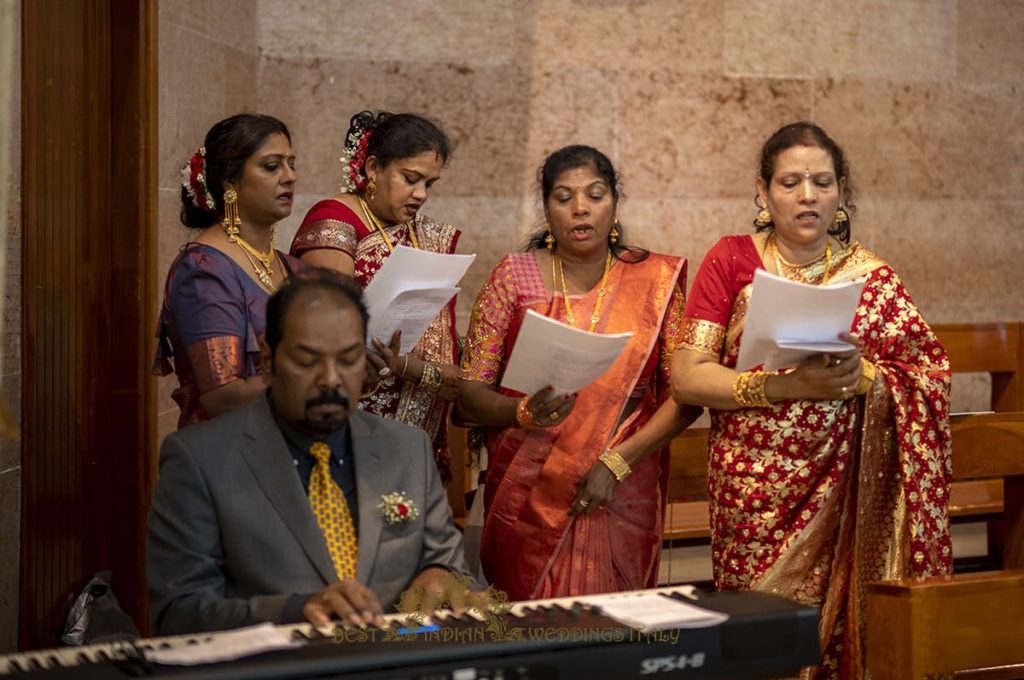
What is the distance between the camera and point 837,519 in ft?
11.1

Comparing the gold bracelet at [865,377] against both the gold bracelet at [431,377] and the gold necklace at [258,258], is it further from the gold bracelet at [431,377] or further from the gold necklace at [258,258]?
the gold necklace at [258,258]

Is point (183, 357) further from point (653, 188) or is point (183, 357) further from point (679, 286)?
point (653, 188)

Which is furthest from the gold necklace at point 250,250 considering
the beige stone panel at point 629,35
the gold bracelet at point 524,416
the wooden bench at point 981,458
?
the beige stone panel at point 629,35

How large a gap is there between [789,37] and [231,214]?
3.55 meters

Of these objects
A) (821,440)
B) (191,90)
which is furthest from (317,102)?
(821,440)

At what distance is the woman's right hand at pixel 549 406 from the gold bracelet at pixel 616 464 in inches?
8.4

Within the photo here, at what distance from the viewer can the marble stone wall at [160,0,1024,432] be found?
545 centimetres

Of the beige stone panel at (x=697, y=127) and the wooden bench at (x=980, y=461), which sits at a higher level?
the beige stone panel at (x=697, y=127)

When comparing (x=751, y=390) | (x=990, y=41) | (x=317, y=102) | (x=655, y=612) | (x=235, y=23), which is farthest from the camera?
(x=990, y=41)

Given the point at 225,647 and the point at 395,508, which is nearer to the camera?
the point at 225,647

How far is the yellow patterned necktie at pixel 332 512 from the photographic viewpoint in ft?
7.77

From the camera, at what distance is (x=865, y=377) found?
3311 mm

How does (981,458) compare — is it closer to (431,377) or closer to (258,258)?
(431,377)

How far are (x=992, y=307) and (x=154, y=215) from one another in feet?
13.3
